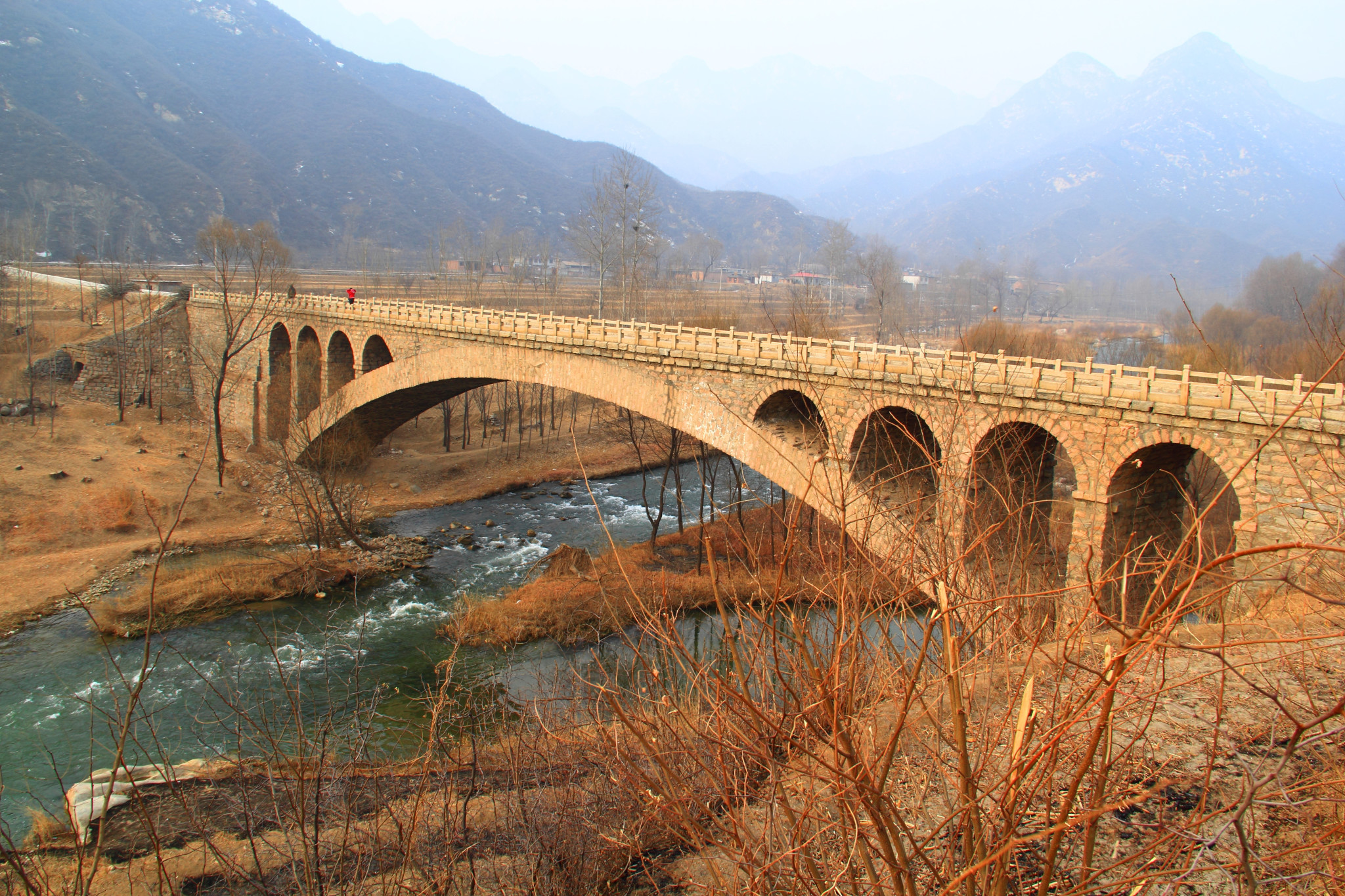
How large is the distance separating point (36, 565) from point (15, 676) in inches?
312

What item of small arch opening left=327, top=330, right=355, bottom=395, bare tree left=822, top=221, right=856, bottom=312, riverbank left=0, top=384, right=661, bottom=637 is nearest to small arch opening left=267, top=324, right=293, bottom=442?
riverbank left=0, top=384, right=661, bottom=637

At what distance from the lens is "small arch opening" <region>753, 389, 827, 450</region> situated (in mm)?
21156

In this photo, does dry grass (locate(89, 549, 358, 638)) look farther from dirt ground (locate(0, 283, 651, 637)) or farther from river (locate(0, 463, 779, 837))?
dirt ground (locate(0, 283, 651, 637))

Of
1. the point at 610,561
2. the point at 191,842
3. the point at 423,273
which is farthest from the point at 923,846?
the point at 423,273

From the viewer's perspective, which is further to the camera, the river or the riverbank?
the riverbank

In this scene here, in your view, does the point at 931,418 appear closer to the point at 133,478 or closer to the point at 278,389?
the point at 133,478

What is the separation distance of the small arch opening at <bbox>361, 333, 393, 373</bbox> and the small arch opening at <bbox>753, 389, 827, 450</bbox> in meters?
20.3

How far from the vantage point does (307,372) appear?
4047 cm

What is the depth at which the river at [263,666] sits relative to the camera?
14.8 meters

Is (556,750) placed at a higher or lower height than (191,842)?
higher

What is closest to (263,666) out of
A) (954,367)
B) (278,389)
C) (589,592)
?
(589,592)

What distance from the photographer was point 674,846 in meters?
7.72

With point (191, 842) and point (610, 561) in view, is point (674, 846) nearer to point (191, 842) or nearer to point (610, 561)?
point (191, 842)

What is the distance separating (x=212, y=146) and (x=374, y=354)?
119 metres
